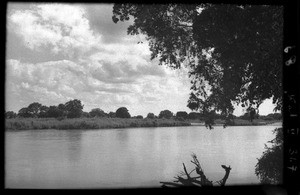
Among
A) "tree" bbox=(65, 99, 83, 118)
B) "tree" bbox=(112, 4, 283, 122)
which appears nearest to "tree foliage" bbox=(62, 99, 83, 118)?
"tree" bbox=(65, 99, 83, 118)

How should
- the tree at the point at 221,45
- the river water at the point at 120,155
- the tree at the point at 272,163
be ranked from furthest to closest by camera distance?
1. the river water at the point at 120,155
2. the tree at the point at 272,163
3. the tree at the point at 221,45

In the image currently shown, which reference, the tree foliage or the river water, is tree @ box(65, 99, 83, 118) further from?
the river water

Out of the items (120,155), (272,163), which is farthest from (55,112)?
(120,155)

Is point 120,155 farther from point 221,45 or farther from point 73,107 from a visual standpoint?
point 221,45

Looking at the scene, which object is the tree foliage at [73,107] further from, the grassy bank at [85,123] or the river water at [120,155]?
the river water at [120,155]

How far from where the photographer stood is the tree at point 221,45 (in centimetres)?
599

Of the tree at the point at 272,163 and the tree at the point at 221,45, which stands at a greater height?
the tree at the point at 221,45

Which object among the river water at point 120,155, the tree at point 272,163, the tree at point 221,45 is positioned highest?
the tree at point 221,45

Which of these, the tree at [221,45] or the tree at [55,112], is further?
the tree at [55,112]

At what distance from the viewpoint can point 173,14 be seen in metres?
7.29

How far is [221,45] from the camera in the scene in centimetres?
645

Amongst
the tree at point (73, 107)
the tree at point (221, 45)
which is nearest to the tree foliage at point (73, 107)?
the tree at point (73, 107)
